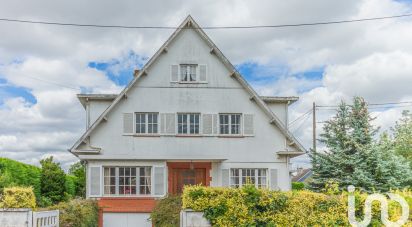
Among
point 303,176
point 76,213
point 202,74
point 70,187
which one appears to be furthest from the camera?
point 303,176

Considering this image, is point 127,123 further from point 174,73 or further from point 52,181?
point 52,181

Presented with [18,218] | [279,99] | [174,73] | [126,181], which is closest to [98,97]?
[174,73]

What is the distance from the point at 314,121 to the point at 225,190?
2036 cm

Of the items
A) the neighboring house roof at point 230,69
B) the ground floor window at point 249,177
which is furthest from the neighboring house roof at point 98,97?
the ground floor window at point 249,177

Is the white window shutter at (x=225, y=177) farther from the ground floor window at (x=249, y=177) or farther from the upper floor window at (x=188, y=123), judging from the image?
the upper floor window at (x=188, y=123)

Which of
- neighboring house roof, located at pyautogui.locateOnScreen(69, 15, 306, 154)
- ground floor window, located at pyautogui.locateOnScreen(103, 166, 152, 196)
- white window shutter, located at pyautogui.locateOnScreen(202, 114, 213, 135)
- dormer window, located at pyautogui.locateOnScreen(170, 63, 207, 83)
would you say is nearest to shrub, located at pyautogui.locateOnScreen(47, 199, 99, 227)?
ground floor window, located at pyautogui.locateOnScreen(103, 166, 152, 196)

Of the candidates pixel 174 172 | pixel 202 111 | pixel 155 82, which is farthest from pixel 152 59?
pixel 174 172

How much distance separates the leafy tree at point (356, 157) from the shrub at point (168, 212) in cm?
820

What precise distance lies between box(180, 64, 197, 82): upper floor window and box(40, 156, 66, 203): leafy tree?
30.9ft

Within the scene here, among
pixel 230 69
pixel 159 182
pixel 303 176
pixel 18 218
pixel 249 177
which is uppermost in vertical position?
pixel 230 69

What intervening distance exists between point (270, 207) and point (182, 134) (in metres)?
9.46

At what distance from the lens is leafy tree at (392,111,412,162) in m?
34.1

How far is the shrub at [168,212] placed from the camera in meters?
15.3

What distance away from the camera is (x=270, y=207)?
12188 mm
